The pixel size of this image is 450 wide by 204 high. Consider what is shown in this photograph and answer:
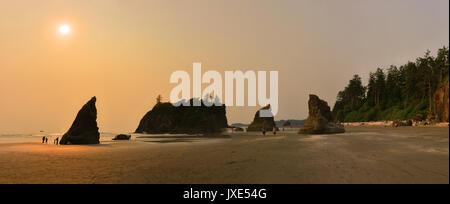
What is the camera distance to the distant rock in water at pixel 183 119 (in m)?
129

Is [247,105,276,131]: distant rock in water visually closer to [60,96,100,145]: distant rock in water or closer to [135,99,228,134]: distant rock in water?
[135,99,228,134]: distant rock in water

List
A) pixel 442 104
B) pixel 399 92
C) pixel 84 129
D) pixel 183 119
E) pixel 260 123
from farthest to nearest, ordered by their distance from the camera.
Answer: pixel 183 119 → pixel 399 92 → pixel 260 123 → pixel 442 104 → pixel 84 129

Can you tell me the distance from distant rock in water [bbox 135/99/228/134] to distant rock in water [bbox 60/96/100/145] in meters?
80.7

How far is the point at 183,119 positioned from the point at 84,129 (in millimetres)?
101822

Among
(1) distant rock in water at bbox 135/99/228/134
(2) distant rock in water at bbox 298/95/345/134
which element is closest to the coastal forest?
(2) distant rock in water at bbox 298/95/345/134

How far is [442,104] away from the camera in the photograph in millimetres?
59000

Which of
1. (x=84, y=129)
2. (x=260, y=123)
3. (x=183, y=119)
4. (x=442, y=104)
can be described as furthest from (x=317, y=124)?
(x=183, y=119)

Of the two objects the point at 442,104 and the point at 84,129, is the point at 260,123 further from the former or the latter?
the point at 84,129

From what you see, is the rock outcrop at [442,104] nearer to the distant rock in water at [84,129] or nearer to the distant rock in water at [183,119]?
the distant rock in water at [84,129]

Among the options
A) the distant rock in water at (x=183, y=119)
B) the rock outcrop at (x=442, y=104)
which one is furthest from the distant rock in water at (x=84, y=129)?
the distant rock in water at (x=183, y=119)

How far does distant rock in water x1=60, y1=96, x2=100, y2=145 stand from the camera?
38000 mm

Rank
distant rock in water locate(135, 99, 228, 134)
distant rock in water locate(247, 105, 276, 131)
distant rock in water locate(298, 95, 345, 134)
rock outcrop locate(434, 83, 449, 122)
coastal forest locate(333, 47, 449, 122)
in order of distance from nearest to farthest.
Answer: distant rock in water locate(298, 95, 345, 134) → rock outcrop locate(434, 83, 449, 122) → coastal forest locate(333, 47, 449, 122) → distant rock in water locate(247, 105, 276, 131) → distant rock in water locate(135, 99, 228, 134)

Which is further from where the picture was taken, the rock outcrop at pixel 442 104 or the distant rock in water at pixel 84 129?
the rock outcrop at pixel 442 104

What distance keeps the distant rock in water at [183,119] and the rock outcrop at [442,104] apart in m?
87.5
